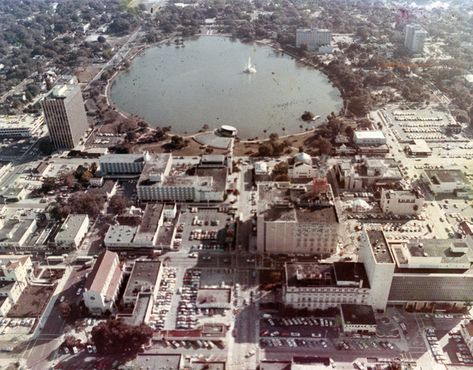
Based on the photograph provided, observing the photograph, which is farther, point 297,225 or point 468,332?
point 297,225

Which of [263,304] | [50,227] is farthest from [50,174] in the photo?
[263,304]

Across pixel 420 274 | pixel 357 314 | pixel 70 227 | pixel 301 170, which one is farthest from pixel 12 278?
pixel 420 274

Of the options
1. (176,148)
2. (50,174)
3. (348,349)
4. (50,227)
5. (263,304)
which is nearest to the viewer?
(348,349)

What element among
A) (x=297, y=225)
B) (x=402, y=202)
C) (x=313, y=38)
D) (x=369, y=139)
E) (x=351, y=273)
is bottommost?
(x=402, y=202)

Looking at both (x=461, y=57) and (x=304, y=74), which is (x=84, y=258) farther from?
(x=461, y=57)

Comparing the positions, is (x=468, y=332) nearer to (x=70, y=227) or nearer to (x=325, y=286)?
(x=325, y=286)
